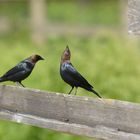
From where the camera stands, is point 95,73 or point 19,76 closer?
point 19,76

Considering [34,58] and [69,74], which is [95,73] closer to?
[34,58]

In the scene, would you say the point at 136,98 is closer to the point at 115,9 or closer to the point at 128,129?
the point at 128,129

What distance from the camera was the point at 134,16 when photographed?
2.34m

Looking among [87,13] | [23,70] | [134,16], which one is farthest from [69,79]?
[87,13]

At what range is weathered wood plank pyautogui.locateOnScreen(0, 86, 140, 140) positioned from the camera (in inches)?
90.1

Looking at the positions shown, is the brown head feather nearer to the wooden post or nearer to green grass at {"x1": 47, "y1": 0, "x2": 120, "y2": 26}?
the wooden post

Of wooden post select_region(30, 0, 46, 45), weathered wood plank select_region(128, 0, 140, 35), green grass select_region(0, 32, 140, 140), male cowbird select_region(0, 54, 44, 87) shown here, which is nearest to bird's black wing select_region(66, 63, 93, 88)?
male cowbird select_region(0, 54, 44, 87)

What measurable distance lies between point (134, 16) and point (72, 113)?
0.42 metres

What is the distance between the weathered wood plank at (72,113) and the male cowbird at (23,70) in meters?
0.08

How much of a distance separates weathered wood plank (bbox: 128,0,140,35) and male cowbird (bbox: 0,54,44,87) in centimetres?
52

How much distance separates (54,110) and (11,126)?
6.51 feet

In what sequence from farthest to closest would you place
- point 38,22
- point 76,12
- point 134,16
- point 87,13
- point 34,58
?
point 76,12, point 87,13, point 38,22, point 34,58, point 134,16

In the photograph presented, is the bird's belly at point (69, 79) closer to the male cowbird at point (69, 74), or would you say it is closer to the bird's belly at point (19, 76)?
the male cowbird at point (69, 74)

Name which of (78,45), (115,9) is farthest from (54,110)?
(115,9)
